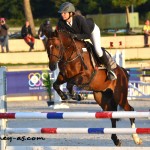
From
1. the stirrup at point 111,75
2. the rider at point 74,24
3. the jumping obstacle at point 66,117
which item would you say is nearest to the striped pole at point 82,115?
the jumping obstacle at point 66,117

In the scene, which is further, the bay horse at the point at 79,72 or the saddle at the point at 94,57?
the saddle at the point at 94,57

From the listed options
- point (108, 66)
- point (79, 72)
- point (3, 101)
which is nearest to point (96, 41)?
point (108, 66)

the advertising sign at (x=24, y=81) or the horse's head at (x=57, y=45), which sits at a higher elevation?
the horse's head at (x=57, y=45)

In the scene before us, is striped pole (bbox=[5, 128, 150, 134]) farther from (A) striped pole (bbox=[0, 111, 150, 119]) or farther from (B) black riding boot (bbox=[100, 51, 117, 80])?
(B) black riding boot (bbox=[100, 51, 117, 80])

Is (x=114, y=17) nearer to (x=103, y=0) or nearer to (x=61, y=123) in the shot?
(x=103, y=0)

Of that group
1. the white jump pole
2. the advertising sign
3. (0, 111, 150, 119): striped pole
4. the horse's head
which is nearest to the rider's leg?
the horse's head

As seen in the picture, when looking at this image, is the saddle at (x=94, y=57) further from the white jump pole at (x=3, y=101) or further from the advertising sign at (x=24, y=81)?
the advertising sign at (x=24, y=81)

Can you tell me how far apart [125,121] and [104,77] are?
371cm

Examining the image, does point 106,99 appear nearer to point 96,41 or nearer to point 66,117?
point 96,41

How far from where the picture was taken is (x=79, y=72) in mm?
9445

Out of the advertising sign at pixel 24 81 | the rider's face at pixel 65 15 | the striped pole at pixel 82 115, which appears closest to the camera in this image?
the striped pole at pixel 82 115

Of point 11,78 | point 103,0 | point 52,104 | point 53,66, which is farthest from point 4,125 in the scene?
point 103,0

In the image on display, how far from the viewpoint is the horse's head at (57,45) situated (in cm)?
904

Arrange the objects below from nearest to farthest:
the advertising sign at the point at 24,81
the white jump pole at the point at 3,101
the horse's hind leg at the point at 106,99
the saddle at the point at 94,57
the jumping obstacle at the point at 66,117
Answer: the jumping obstacle at the point at 66,117 → the white jump pole at the point at 3,101 → the saddle at the point at 94,57 → the horse's hind leg at the point at 106,99 → the advertising sign at the point at 24,81
